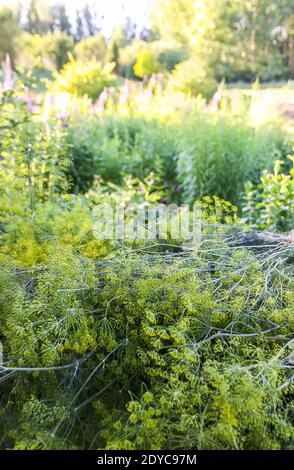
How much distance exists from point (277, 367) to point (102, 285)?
58cm

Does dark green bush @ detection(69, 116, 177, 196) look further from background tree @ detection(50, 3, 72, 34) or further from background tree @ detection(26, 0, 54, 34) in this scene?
background tree @ detection(50, 3, 72, 34)

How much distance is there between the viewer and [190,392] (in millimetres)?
968

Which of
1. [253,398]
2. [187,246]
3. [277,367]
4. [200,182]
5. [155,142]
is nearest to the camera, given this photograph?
[253,398]

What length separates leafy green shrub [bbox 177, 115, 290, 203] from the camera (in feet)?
12.6

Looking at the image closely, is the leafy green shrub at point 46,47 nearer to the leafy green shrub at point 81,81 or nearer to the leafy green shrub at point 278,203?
the leafy green shrub at point 81,81

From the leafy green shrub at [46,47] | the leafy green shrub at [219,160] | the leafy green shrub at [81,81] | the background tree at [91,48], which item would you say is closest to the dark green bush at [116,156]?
the leafy green shrub at [219,160]

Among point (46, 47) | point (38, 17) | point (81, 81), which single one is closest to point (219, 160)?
point (81, 81)

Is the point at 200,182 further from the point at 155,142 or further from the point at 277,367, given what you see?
the point at 277,367

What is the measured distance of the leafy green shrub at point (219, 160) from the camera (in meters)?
3.85

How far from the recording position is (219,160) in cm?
385

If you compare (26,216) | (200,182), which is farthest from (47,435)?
(200,182)

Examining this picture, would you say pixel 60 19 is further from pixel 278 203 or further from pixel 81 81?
pixel 278 203
